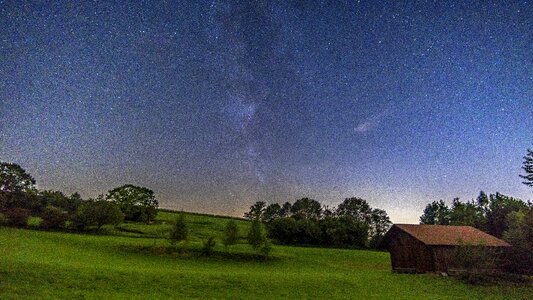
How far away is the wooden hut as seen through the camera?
43625 mm

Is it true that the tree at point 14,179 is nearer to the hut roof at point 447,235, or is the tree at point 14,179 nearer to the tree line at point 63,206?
the tree line at point 63,206

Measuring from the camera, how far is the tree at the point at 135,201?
330 feet

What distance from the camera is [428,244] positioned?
44219mm

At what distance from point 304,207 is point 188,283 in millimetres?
139644

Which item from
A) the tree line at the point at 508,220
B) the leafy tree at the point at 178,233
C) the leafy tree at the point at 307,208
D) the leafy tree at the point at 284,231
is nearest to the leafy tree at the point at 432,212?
the tree line at the point at 508,220

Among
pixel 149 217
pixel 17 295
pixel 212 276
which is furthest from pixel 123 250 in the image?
pixel 149 217

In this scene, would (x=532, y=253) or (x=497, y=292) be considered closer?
(x=497, y=292)

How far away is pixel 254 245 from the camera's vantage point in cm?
5825

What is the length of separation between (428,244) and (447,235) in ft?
20.9

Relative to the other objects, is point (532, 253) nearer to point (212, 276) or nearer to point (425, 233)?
point (425, 233)

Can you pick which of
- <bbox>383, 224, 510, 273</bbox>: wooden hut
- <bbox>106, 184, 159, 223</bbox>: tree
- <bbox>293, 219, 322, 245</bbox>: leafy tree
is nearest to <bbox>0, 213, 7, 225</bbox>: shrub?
<bbox>106, 184, 159, 223</bbox>: tree

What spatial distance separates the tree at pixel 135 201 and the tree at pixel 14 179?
21.0m

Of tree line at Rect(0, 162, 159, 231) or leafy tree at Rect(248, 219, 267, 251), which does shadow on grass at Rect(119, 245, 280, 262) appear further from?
tree line at Rect(0, 162, 159, 231)

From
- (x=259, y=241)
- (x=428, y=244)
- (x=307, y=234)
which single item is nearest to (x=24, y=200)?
(x=259, y=241)
